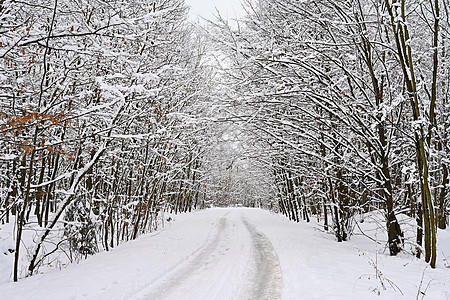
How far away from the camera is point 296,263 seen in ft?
25.2

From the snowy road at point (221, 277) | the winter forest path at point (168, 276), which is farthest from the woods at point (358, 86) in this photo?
the winter forest path at point (168, 276)

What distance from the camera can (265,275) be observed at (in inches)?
271

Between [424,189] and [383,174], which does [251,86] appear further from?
[424,189]

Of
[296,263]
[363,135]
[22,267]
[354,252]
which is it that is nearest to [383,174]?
[363,135]

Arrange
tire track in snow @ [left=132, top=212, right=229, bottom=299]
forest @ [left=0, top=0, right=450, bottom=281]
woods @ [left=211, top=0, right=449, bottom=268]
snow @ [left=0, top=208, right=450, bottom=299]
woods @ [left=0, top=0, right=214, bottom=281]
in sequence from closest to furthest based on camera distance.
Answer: snow @ [left=0, top=208, right=450, bottom=299] → tire track in snow @ [left=132, top=212, right=229, bottom=299] → woods @ [left=0, top=0, right=214, bottom=281] → forest @ [left=0, top=0, right=450, bottom=281] → woods @ [left=211, top=0, right=449, bottom=268]

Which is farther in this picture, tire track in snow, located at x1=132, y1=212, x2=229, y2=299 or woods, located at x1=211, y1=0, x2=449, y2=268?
woods, located at x1=211, y1=0, x2=449, y2=268

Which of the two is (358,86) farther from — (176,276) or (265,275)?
(176,276)

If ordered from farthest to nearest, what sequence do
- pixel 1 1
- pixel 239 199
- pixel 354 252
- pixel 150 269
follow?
pixel 239 199 → pixel 354 252 → pixel 150 269 → pixel 1 1

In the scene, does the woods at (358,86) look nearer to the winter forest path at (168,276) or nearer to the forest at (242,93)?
the forest at (242,93)

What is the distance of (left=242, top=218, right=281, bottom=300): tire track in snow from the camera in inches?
219

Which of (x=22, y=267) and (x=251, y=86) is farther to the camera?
(x=251, y=86)

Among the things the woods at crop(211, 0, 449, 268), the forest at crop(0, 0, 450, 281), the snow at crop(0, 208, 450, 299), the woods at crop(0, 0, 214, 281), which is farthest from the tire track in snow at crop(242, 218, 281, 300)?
the woods at crop(0, 0, 214, 281)

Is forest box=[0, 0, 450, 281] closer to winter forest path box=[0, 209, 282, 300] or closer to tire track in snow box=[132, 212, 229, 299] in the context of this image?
winter forest path box=[0, 209, 282, 300]

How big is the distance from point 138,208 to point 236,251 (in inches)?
175
